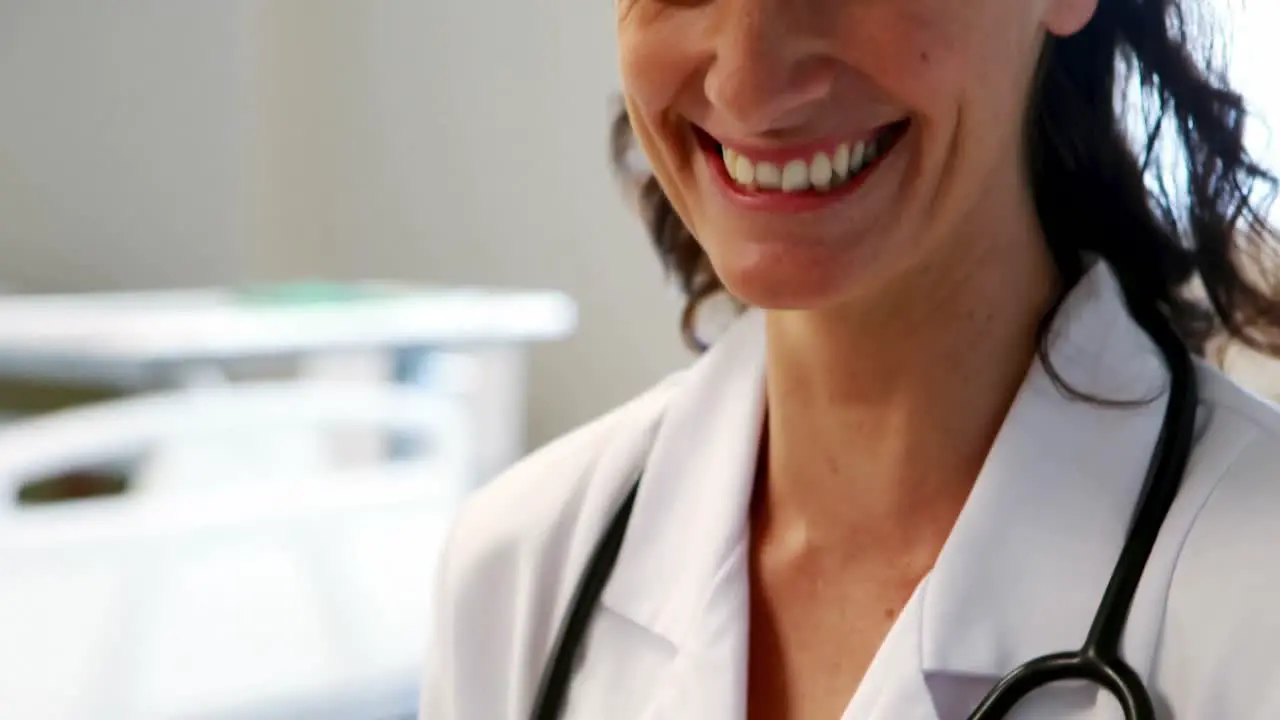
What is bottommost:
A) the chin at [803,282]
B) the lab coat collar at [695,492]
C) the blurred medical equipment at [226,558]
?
the blurred medical equipment at [226,558]

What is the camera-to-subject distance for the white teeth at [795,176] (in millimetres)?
725

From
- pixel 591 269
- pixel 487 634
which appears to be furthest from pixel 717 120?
pixel 591 269

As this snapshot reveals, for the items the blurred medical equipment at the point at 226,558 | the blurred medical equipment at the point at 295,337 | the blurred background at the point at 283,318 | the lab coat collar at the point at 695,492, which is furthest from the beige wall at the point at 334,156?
the lab coat collar at the point at 695,492

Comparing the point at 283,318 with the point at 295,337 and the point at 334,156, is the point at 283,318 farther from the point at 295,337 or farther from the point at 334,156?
the point at 334,156

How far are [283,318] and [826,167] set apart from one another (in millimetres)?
1040

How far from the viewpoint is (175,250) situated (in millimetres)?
2734

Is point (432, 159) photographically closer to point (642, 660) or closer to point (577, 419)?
point (577, 419)

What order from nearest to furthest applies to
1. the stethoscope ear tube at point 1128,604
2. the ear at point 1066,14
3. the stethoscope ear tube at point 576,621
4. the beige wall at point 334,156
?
1. the stethoscope ear tube at point 1128,604
2. the ear at point 1066,14
3. the stethoscope ear tube at point 576,621
4. the beige wall at point 334,156

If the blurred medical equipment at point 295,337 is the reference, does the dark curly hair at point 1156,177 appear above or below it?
above

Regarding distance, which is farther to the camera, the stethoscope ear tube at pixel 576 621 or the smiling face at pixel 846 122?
the stethoscope ear tube at pixel 576 621

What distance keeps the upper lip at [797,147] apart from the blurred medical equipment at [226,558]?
3.03ft

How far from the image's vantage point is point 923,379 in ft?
2.54

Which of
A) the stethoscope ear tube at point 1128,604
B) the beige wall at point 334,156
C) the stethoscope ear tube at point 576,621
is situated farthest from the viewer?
the beige wall at point 334,156

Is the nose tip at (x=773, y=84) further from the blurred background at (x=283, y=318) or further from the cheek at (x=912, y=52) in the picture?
the blurred background at (x=283, y=318)
